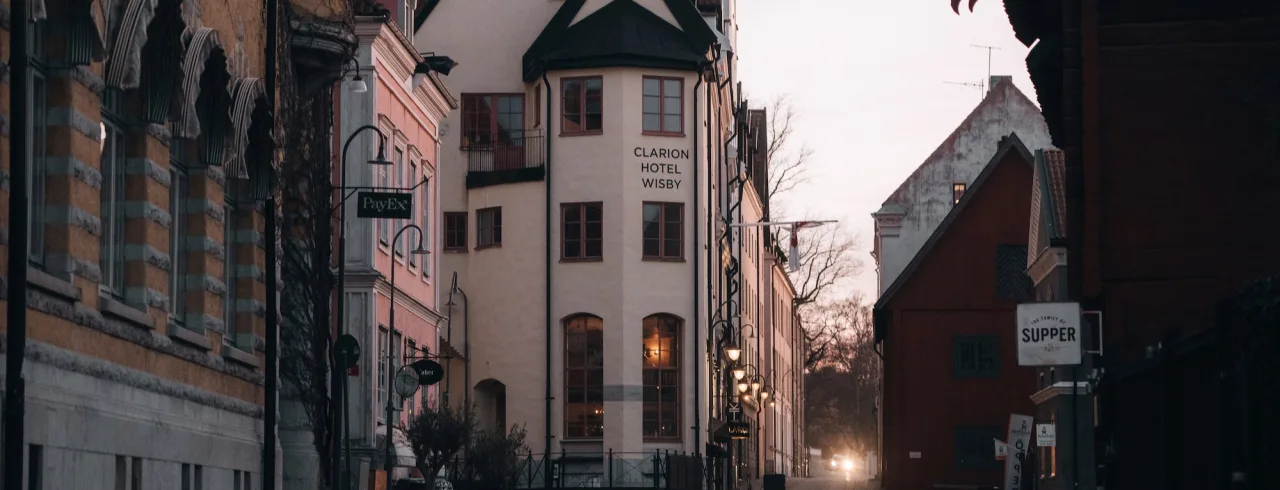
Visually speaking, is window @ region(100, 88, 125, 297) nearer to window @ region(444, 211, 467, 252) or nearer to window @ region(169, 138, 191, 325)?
window @ region(169, 138, 191, 325)

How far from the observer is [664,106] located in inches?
2020

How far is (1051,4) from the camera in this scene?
2398 cm

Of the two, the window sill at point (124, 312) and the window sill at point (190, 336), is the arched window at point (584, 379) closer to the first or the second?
the window sill at point (190, 336)

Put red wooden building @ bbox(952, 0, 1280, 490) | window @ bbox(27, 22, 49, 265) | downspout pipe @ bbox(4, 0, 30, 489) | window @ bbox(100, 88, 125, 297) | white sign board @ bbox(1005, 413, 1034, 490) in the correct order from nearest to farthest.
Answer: downspout pipe @ bbox(4, 0, 30, 489) < window @ bbox(27, 22, 49, 265) < window @ bbox(100, 88, 125, 297) < red wooden building @ bbox(952, 0, 1280, 490) < white sign board @ bbox(1005, 413, 1034, 490)

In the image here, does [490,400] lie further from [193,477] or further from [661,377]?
[193,477]

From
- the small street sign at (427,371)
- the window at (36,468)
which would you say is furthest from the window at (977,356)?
the window at (36,468)

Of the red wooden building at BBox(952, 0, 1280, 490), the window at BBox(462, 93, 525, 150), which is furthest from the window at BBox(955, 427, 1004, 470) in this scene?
the red wooden building at BBox(952, 0, 1280, 490)

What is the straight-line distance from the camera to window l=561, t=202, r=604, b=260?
5091cm

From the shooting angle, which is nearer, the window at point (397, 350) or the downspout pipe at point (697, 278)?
the window at point (397, 350)

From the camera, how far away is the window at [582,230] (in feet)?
167

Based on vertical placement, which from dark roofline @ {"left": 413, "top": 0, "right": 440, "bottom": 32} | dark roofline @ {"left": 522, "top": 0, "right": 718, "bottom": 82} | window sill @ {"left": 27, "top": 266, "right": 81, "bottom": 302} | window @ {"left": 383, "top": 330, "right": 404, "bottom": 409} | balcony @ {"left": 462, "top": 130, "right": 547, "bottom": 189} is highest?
dark roofline @ {"left": 413, "top": 0, "right": 440, "bottom": 32}

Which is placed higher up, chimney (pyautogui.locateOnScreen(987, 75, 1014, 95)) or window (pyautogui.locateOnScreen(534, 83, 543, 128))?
chimney (pyautogui.locateOnScreen(987, 75, 1014, 95))

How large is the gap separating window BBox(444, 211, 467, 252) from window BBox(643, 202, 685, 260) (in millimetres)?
5551

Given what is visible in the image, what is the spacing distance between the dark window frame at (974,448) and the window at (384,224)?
23.0 metres
